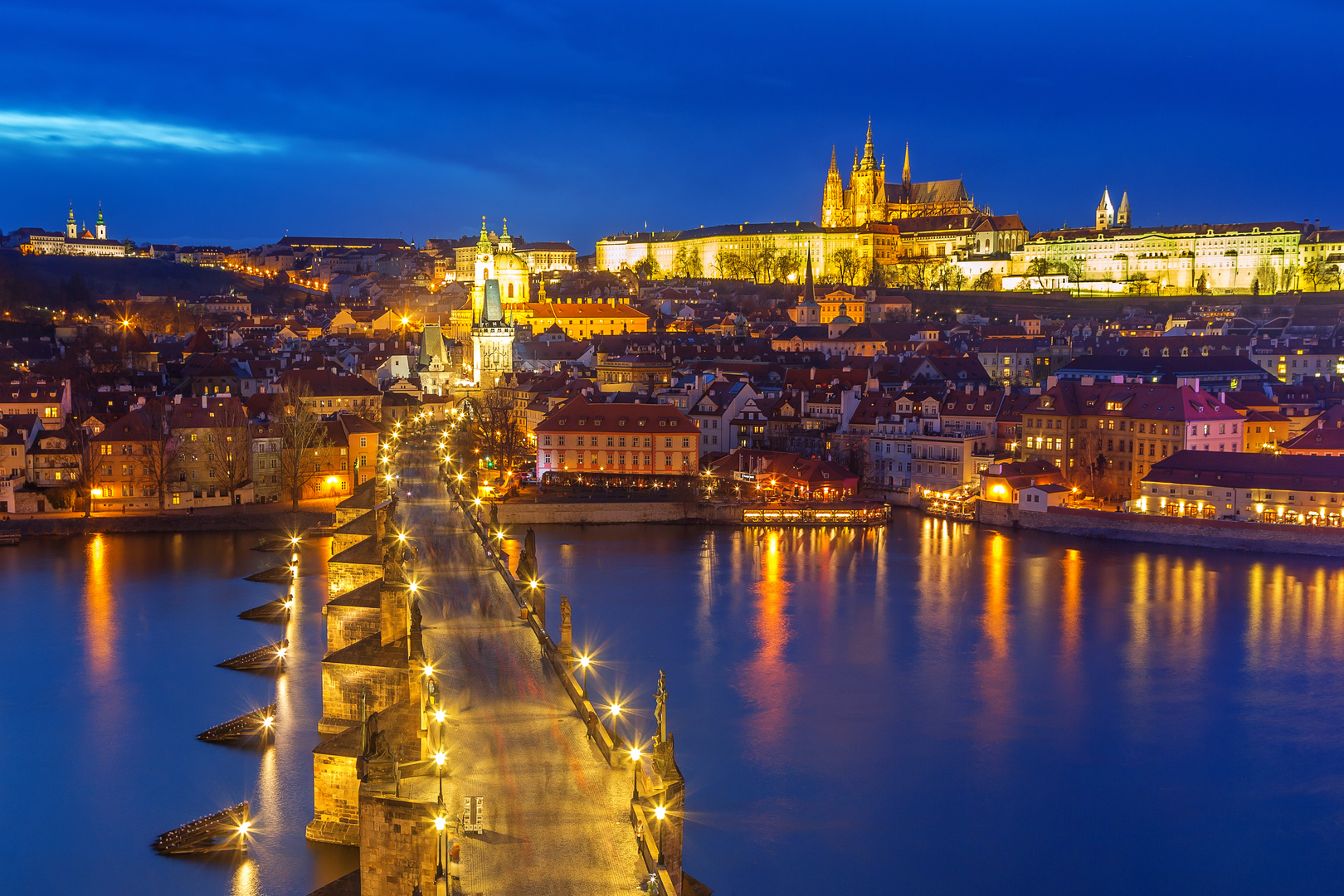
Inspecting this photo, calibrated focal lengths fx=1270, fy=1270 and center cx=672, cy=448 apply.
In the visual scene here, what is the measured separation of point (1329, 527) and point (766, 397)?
12.1 metres

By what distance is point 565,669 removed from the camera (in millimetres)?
7461

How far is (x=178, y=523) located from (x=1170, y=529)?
15.8m

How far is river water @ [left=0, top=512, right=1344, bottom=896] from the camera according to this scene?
339 inches

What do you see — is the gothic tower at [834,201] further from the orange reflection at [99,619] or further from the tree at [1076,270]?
the orange reflection at [99,619]

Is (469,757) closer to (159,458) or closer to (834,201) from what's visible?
(159,458)

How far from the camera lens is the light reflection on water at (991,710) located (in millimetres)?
8727

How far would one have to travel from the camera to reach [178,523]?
20406 millimetres

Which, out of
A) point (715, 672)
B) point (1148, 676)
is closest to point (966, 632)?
point (1148, 676)

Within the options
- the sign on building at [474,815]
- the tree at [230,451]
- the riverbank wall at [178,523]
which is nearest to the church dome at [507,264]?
the tree at [230,451]

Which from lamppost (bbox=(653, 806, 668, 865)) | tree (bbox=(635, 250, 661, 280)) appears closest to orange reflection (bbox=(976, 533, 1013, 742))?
lamppost (bbox=(653, 806, 668, 865))

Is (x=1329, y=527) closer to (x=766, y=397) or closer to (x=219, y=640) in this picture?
(x=766, y=397)

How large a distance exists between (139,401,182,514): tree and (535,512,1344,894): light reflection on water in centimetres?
696

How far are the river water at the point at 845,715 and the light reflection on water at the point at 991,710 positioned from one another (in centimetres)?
4

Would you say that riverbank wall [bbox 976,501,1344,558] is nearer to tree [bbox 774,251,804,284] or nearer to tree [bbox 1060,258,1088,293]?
tree [bbox 1060,258,1088,293]
